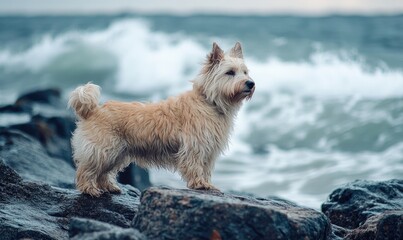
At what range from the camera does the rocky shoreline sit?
5500mm

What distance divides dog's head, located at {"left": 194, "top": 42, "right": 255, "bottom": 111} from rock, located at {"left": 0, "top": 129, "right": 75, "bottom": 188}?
319 centimetres

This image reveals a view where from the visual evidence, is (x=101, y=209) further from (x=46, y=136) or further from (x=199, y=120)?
(x=46, y=136)

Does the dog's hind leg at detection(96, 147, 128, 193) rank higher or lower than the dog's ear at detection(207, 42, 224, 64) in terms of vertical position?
lower

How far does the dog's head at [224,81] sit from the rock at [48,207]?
142 cm

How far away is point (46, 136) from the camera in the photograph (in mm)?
13531

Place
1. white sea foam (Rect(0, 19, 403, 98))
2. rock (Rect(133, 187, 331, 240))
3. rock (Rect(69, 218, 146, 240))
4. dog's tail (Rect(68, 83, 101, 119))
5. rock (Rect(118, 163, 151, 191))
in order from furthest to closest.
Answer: white sea foam (Rect(0, 19, 403, 98)), rock (Rect(118, 163, 151, 191)), dog's tail (Rect(68, 83, 101, 119)), rock (Rect(133, 187, 331, 240)), rock (Rect(69, 218, 146, 240))

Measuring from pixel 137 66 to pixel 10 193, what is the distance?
2870 cm

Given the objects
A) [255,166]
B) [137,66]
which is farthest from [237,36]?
[255,166]

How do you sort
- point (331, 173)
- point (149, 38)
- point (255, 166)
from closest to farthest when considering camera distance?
point (331, 173) → point (255, 166) → point (149, 38)

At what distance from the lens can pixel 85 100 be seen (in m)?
7.20

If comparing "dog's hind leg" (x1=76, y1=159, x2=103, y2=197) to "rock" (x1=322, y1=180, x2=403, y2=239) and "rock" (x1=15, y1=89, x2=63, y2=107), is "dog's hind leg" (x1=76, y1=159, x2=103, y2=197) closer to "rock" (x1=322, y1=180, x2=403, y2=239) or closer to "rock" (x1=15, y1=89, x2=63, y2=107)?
"rock" (x1=322, y1=180, x2=403, y2=239)

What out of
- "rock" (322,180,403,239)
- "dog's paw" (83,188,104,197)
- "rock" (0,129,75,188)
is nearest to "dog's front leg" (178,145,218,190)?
"dog's paw" (83,188,104,197)

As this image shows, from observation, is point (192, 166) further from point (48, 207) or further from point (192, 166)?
point (48, 207)

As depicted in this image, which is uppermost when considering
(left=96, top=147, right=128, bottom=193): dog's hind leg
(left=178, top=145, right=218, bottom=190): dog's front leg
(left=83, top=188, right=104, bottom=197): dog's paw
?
(left=178, top=145, right=218, bottom=190): dog's front leg
